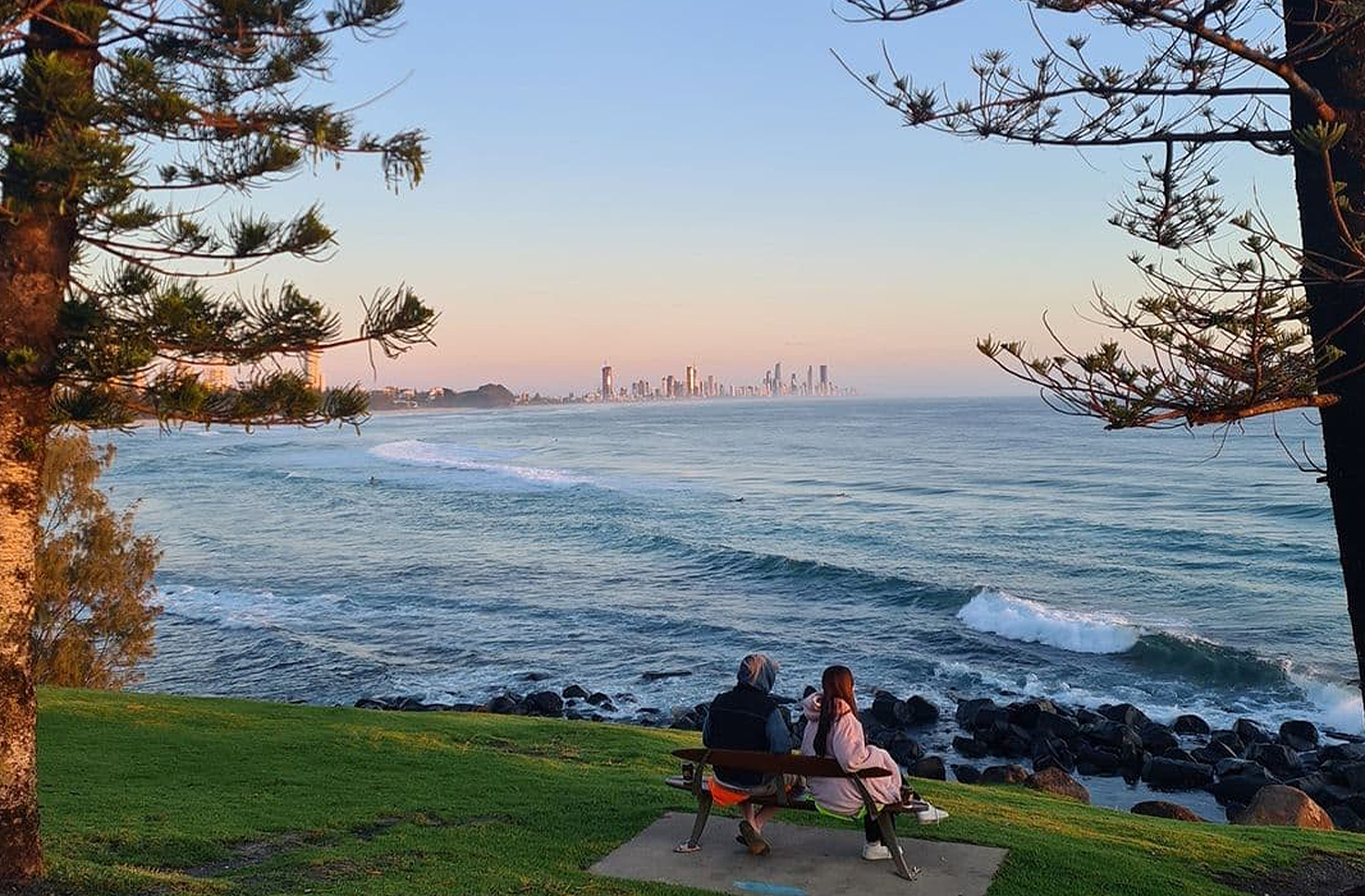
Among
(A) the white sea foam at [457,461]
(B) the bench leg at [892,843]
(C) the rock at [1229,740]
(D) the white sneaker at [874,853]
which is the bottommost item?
(C) the rock at [1229,740]

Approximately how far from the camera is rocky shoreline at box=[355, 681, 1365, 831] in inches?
591

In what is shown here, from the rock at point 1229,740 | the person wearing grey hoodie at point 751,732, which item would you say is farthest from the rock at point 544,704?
the person wearing grey hoodie at point 751,732

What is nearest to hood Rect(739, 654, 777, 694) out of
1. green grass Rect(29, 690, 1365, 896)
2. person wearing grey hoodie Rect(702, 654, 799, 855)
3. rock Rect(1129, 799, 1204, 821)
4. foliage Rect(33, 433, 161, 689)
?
person wearing grey hoodie Rect(702, 654, 799, 855)

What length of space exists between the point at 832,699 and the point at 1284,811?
7972mm

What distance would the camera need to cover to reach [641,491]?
57281mm

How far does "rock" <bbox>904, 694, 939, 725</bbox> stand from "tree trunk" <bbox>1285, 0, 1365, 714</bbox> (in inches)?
524

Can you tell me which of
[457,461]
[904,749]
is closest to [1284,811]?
[904,749]

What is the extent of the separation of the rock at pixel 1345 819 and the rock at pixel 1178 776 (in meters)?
1.73

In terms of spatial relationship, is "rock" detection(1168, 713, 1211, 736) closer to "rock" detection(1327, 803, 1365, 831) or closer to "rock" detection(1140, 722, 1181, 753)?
"rock" detection(1140, 722, 1181, 753)

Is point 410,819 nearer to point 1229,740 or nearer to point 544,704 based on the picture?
point 544,704

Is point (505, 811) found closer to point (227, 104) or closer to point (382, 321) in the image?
point (382, 321)

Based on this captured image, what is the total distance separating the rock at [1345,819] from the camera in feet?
45.4

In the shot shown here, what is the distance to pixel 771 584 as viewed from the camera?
31625mm

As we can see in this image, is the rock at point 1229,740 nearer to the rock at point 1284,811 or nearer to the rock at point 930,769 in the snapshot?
the rock at point 930,769
